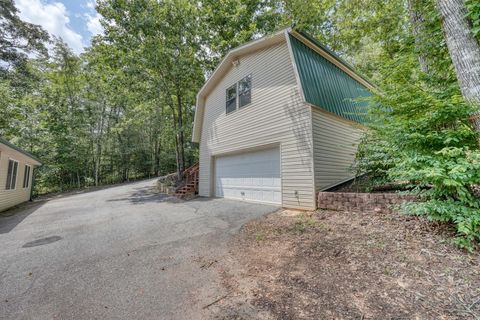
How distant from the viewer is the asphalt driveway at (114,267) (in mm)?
2303

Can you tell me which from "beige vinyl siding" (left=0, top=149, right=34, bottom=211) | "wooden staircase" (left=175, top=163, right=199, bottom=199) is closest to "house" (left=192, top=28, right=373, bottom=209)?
"wooden staircase" (left=175, top=163, right=199, bottom=199)

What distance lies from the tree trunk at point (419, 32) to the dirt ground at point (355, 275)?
13.4 ft

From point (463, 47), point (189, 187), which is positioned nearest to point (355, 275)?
point (463, 47)

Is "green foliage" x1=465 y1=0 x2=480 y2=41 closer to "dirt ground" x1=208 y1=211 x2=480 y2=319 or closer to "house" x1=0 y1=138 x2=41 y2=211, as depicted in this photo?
"dirt ground" x1=208 y1=211 x2=480 y2=319

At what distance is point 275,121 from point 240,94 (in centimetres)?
241

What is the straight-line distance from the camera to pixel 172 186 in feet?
39.6

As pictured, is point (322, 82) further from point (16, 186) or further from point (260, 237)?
point (16, 186)

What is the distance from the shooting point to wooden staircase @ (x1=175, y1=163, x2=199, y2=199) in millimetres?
10203

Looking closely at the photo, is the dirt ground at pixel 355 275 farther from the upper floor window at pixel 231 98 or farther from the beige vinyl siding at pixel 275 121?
the upper floor window at pixel 231 98

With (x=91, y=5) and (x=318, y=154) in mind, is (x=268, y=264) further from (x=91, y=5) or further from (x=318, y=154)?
(x=91, y=5)

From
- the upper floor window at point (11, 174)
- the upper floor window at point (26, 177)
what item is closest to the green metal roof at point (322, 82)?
the upper floor window at point (11, 174)

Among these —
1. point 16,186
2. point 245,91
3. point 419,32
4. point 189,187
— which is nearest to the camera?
point 419,32

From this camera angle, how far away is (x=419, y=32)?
5.15 meters

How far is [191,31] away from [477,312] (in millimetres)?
14857
